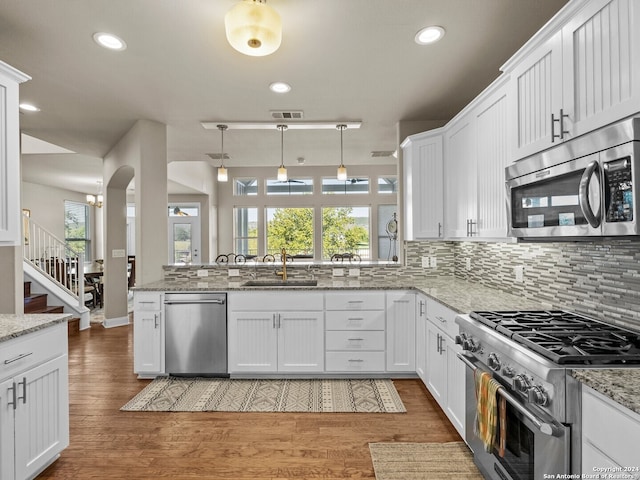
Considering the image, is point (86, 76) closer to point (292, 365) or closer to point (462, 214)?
point (292, 365)

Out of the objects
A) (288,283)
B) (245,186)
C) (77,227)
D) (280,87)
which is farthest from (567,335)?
(77,227)

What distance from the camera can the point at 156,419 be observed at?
2.71m

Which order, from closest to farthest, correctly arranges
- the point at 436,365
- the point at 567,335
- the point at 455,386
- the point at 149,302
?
the point at 567,335
the point at 455,386
the point at 436,365
the point at 149,302

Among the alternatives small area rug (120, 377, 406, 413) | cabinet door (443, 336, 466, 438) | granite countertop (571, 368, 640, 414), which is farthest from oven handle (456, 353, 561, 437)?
small area rug (120, 377, 406, 413)

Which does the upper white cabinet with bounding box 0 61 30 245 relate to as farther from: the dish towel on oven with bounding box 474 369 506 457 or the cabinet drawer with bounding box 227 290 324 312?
the dish towel on oven with bounding box 474 369 506 457

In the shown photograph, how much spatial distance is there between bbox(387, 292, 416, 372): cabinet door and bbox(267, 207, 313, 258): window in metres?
5.85

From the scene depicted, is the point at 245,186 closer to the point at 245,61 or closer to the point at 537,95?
the point at 245,61

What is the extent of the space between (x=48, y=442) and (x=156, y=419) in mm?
762

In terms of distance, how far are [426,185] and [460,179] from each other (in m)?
0.48

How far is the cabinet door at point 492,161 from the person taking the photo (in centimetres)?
234

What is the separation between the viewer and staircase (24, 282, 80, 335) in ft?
16.9

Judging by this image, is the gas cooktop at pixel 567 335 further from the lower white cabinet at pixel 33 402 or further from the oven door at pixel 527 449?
the lower white cabinet at pixel 33 402

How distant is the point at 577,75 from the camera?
5.14ft

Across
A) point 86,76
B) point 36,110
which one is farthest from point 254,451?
point 36,110
